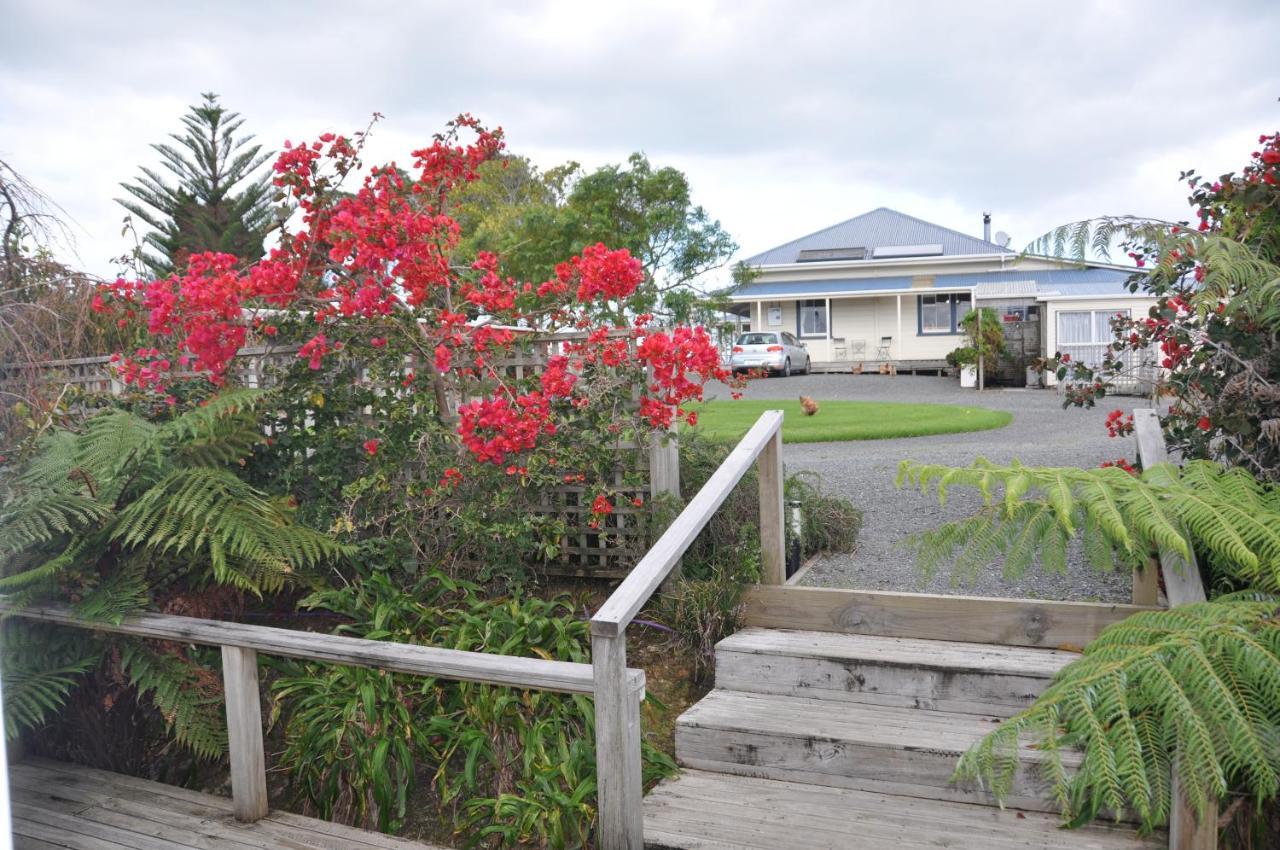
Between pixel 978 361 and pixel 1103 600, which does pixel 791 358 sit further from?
pixel 1103 600

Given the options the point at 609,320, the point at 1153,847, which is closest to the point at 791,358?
the point at 609,320

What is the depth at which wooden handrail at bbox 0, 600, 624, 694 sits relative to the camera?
109 inches

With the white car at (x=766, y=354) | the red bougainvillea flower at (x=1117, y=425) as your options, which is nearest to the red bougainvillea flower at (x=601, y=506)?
the red bougainvillea flower at (x=1117, y=425)

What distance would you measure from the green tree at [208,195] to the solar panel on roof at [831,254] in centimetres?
1389

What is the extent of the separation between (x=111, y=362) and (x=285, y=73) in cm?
282

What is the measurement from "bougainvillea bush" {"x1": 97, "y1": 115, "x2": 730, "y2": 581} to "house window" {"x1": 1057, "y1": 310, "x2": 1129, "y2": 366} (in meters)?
17.2

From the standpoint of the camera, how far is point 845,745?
3180mm

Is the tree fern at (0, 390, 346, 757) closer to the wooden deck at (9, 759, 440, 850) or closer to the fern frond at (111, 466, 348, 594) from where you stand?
the fern frond at (111, 466, 348, 594)

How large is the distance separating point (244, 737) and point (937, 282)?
2408 cm

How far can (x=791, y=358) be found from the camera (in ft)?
76.2

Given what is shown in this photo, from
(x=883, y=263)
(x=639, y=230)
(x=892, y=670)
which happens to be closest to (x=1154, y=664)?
(x=892, y=670)

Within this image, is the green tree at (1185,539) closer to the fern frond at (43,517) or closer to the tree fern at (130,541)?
the tree fern at (130,541)

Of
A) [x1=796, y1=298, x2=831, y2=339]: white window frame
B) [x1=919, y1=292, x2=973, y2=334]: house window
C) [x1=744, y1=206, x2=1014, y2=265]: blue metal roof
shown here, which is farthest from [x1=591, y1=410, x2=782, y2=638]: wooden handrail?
[x1=744, y1=206, x2=1014, y2=265]: blue metal roof

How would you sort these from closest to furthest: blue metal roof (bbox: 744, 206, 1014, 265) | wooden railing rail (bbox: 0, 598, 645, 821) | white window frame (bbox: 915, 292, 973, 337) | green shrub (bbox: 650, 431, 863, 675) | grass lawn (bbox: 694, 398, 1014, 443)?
wooden railing rail (bbox: 0, 598, 645, 821) < green shrub (bbox: 650, 431, 863, 675) < grass lawn (bbox: 694, 398, 1014, 443) < white window frame (bbox: 915, 292, 973, 337) < blue metal roof (bbox: 744, 206, 1014, 265)
